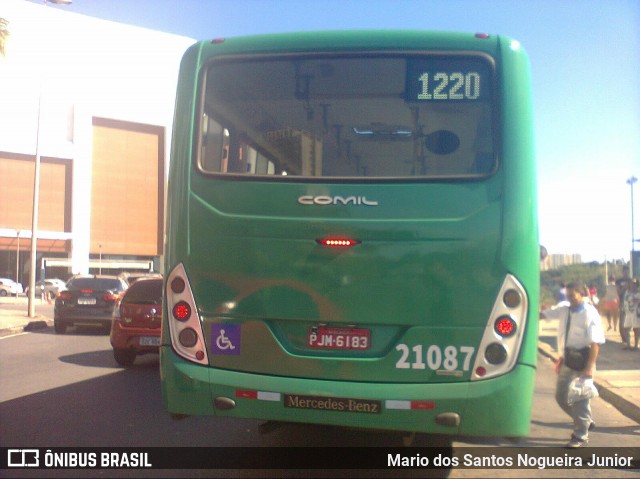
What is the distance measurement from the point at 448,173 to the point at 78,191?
68.7 m

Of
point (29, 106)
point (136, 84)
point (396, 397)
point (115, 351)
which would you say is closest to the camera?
point (396, 397)

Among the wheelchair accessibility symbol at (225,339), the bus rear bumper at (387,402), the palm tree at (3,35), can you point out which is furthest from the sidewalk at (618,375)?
the palm tree at (3,35)

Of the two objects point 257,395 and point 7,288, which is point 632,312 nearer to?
point 257,395

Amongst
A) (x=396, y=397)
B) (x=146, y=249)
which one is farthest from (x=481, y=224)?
(x=146, y=249)

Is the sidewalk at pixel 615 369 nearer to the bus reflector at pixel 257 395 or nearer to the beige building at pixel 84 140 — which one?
the bus reflector at pixel 257 395

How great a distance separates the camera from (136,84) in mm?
75438

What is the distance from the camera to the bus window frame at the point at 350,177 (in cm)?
502

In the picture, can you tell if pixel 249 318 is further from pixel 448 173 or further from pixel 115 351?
pixel 115 351

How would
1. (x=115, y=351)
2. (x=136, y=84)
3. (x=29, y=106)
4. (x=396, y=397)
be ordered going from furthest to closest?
(x=136, y=84) < (x=29, y=106) < (x=115, y=351) < (x=396, y=397)

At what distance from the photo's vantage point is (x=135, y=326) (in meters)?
12.2

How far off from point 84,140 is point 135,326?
61.5 meters

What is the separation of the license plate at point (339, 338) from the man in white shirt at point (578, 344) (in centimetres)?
313

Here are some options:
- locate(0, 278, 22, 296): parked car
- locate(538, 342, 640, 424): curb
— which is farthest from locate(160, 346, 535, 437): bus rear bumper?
locate(0, 278, 22, 296): parked car

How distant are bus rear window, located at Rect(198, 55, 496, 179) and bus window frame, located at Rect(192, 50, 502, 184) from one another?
0.07 feet
